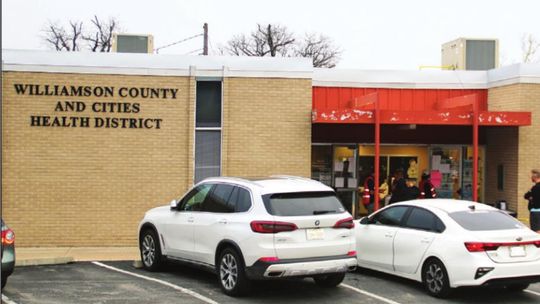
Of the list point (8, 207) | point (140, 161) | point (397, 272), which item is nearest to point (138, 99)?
point (140, 161)

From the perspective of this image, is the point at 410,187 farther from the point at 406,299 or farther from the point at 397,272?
the point at 406,299

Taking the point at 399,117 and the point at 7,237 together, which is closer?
the point at 7,237

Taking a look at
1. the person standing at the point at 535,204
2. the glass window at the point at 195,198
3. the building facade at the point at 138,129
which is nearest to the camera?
the glass window at the point at 195,198

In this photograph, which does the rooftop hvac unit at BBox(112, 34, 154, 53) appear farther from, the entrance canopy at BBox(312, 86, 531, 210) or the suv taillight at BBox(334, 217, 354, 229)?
the suv taillight at BBox(334, 217, 354, 229)

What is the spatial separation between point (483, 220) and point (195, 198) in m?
4.35

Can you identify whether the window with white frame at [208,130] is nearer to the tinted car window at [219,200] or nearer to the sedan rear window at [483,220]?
the tinted car window at [219,200]

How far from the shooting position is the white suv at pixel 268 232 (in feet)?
27.5

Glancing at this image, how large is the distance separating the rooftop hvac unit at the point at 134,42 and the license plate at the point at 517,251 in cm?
1140

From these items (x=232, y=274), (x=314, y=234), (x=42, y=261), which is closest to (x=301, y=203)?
(x=314, y=234)

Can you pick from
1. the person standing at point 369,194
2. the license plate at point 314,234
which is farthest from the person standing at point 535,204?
the license plate at point 314,234

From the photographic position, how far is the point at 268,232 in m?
8.36

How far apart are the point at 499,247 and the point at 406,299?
1.47 m

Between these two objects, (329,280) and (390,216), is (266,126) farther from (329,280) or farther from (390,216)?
(329,280)

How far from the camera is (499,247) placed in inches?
344
